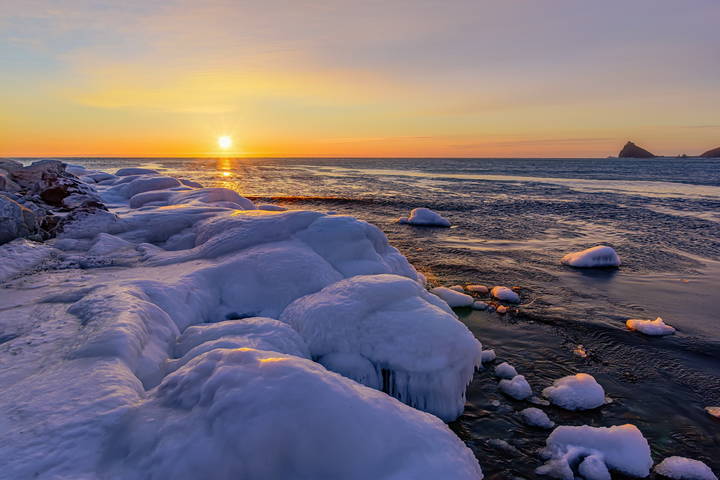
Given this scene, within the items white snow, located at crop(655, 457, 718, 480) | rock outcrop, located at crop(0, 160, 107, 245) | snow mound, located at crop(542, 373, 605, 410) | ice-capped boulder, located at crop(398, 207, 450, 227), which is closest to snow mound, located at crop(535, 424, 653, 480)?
white snow, located at crop(655, 457, 718, 480)

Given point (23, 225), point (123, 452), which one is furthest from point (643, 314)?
point (23, 225)

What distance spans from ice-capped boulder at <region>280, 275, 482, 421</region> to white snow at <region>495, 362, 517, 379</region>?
0.83 meters

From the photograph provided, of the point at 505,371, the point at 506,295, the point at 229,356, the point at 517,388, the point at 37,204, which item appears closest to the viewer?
the point at 229,356

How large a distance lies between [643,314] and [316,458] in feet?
22.6

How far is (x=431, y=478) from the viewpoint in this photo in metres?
2.21

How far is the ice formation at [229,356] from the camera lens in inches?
87.6

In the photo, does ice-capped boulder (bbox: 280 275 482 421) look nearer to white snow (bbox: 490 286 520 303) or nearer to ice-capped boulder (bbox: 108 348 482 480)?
ice-capped boulder (bbox: 108 348 482 480)

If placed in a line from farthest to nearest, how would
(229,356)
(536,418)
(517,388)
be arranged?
(517,388), (536,418), (229,356)

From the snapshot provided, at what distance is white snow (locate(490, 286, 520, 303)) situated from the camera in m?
7.04

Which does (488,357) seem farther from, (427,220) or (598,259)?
(427,220)

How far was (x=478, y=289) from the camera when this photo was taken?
24.8 feet

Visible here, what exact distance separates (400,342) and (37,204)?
33.3 feet

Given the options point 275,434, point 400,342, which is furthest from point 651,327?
point 275,434

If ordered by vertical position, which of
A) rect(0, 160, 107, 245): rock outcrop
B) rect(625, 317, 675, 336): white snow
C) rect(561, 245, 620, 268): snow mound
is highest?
rect(0, 160, 107, 245): rock outcrop
